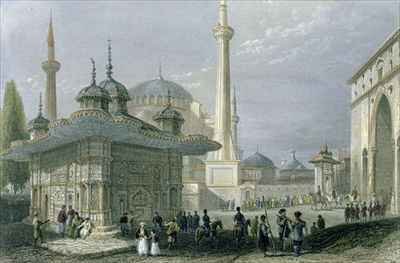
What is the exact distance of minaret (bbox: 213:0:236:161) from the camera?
8852 mm

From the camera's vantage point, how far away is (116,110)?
34.0 ft

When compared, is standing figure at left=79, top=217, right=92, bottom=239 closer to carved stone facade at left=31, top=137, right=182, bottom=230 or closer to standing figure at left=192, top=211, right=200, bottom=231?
carved stone facade at left=31, top=137, right=182, bottom=230

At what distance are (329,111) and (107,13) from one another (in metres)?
5.09

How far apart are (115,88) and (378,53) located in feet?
19.2

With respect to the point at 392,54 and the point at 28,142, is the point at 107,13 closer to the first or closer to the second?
the point at 28,142

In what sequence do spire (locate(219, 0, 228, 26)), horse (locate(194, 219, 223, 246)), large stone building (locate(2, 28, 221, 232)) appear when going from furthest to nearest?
spire (locate(219, 0, 228, 26))
large stone building (locate(2, 28, 221, 232))
horse (locate(194, 219, 223, 246))

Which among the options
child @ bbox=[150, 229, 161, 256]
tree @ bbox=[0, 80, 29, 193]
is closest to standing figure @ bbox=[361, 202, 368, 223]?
child @ bbox=[150, 229, 161, 256]

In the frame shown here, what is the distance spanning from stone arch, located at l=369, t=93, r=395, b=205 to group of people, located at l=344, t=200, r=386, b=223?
298mm

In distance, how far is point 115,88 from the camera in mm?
9891

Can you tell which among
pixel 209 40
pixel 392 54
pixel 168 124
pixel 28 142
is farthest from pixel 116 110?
pixel 392 54

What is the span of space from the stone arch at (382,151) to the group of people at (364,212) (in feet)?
0.98

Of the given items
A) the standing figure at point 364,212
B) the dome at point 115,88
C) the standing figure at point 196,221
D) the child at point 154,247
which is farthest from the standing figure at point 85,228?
the standing figure at point 364,212

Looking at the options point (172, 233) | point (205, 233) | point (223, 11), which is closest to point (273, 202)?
point (205, 233)

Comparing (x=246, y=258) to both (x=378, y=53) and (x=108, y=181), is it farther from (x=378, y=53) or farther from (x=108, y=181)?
(x=378, y=53)
